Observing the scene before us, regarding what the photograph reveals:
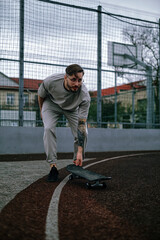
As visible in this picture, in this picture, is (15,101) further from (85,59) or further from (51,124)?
(51,124)

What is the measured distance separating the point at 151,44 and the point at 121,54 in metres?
2.14

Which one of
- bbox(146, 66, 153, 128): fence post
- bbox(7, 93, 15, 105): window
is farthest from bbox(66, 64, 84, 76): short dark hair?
bbox(146, 66, 153, 128): fence post

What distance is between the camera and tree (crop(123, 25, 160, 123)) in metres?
11.4

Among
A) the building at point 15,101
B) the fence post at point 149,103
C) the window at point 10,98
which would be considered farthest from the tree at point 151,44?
the window at point 10,98

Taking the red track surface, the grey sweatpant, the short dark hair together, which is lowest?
the red track surface

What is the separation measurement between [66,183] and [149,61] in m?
9.31

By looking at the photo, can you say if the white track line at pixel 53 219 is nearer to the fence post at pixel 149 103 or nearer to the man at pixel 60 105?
the man at pixel 60 105

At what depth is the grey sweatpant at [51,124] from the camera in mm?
4133

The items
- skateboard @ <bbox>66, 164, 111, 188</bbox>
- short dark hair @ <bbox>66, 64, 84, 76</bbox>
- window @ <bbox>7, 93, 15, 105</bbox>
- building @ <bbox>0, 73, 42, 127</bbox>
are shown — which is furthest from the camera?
window @ <bbox>7, 93, 15, 105</bbox>

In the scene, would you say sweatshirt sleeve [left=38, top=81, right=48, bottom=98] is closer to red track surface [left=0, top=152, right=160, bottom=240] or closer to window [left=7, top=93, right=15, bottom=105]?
red track surface [left=0, top=152, right=160, bottom=240]

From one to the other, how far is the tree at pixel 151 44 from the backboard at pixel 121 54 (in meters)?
0.35

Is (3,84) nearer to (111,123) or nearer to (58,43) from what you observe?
(58,43)

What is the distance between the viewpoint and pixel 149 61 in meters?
11.9

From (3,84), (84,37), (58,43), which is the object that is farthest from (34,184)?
(84,37)
